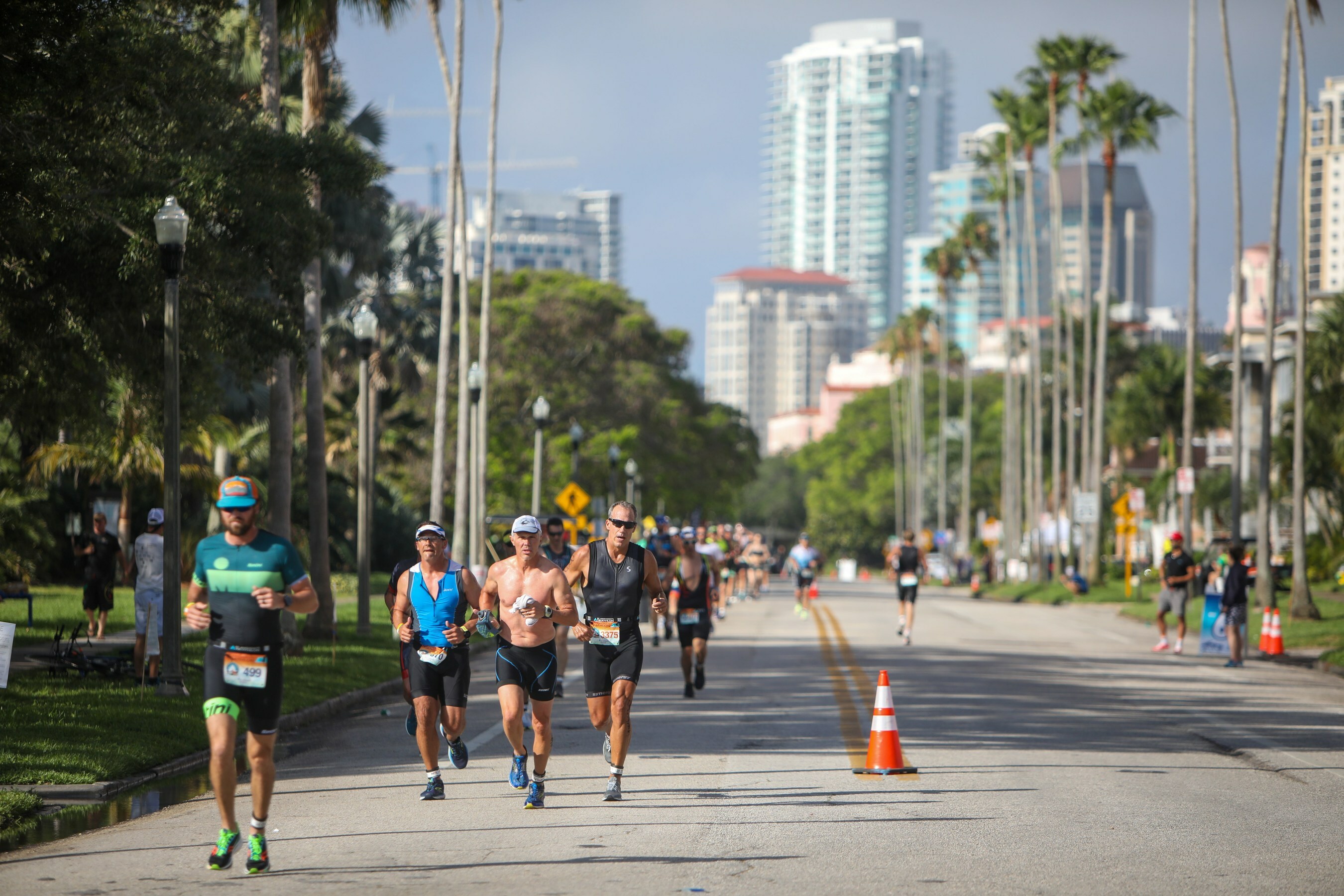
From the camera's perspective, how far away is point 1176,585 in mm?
25094

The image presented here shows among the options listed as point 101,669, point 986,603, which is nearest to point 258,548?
point 101,669

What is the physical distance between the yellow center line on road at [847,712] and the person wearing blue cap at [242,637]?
5.28m

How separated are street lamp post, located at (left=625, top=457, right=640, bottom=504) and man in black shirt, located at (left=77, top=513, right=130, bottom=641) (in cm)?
3224

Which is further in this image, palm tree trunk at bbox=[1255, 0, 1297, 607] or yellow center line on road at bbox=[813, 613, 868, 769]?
palm tree trunk at bbox=[1255, 0, 1297, 607]

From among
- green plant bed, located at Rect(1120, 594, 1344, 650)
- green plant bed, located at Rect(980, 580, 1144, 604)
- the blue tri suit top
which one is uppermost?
the blue tri suit top

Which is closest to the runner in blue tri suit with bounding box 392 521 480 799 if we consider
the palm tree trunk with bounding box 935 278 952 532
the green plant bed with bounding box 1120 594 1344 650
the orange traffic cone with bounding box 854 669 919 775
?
the orange traffic cone with bounding box 854 669 919 775

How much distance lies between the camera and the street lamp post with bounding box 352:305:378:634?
22.9 meters

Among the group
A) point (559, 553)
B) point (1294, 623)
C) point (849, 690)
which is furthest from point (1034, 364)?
point (559, 553)

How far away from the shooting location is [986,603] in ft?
167

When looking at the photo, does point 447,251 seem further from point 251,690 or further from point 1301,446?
point 251,690

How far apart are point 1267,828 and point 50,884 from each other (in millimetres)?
6830

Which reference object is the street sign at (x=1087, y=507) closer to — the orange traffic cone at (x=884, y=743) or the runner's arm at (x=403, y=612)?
the orange traffic cone at (x=884, y=743)

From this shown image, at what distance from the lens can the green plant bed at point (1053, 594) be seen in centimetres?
4807

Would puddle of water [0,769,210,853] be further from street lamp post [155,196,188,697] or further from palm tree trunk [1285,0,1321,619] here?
palm tree trunk [1285,0,1321,619]
